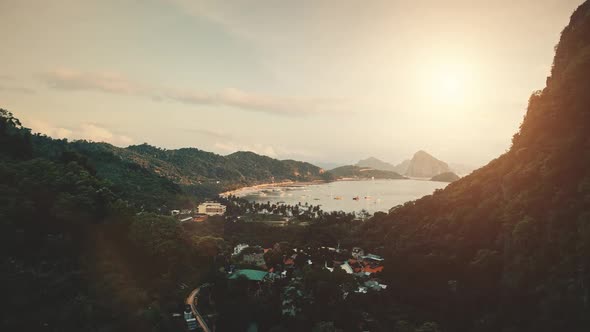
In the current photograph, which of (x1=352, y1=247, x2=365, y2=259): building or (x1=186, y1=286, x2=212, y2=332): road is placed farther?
(x1=352, y1=247, x2=365, y2=259): building

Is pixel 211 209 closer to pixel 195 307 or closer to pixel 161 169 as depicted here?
pixel 161 169

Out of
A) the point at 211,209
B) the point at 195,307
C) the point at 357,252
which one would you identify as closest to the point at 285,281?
the point at 195,307

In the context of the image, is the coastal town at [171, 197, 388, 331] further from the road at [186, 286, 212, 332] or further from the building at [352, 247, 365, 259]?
the building at [352, 247, 365, 259]

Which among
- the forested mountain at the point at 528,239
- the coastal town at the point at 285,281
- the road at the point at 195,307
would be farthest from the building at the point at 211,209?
the road at the point at 195,307

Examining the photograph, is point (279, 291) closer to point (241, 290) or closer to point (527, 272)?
point (241, 290)

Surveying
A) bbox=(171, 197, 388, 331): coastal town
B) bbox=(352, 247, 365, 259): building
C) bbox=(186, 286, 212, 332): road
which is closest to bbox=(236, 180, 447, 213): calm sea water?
bbox=(352, 247, 365, 259): building

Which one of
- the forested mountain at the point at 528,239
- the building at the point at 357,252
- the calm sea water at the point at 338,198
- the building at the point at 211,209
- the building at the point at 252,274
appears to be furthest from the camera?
the calm sea water at the point at 338,198

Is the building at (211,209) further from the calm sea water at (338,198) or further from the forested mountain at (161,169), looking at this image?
the calm sea water at (338,198)

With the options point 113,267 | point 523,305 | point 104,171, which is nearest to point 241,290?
point 113,267
